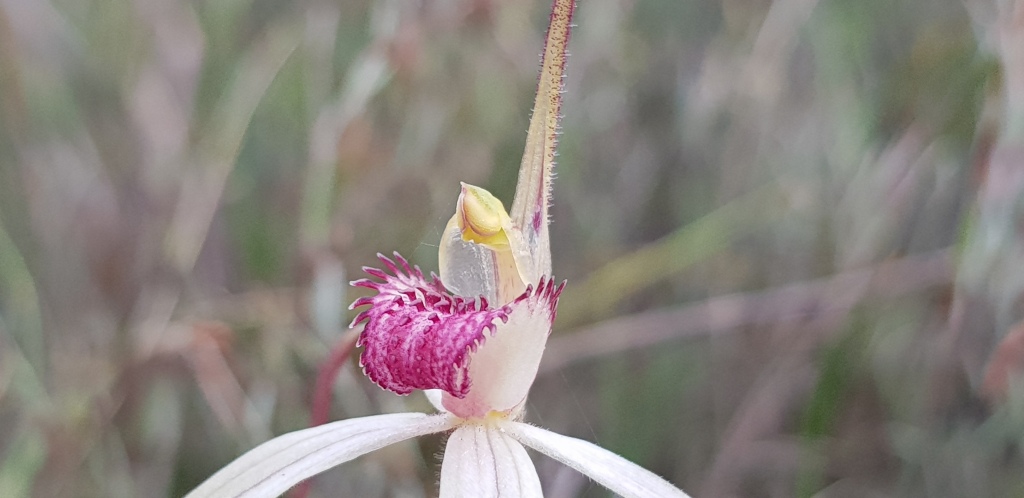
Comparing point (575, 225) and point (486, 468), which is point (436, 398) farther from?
point (575, 225)

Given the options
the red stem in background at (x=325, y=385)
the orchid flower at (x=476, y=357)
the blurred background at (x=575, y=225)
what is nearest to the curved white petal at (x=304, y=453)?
the orchid flower at (x=476, y=357)

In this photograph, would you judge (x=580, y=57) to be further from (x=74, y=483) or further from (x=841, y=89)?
(x=74, y=483)

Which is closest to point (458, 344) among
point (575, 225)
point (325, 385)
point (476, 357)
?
point (476, 357)

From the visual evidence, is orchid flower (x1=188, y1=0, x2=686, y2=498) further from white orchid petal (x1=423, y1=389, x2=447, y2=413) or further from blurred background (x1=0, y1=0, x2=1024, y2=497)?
blurred background (x1=0, y1=0, x2=1024, y2=497)

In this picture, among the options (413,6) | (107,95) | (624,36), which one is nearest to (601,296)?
(413,6)

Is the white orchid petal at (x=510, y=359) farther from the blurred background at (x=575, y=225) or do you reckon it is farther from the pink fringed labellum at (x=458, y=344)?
the blurred background at (x=575, y=225)

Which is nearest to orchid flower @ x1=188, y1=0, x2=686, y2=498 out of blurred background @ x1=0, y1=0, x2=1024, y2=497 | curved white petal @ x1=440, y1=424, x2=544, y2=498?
curved white petal @ x1=440, y1=424, x2=544, y2=498
